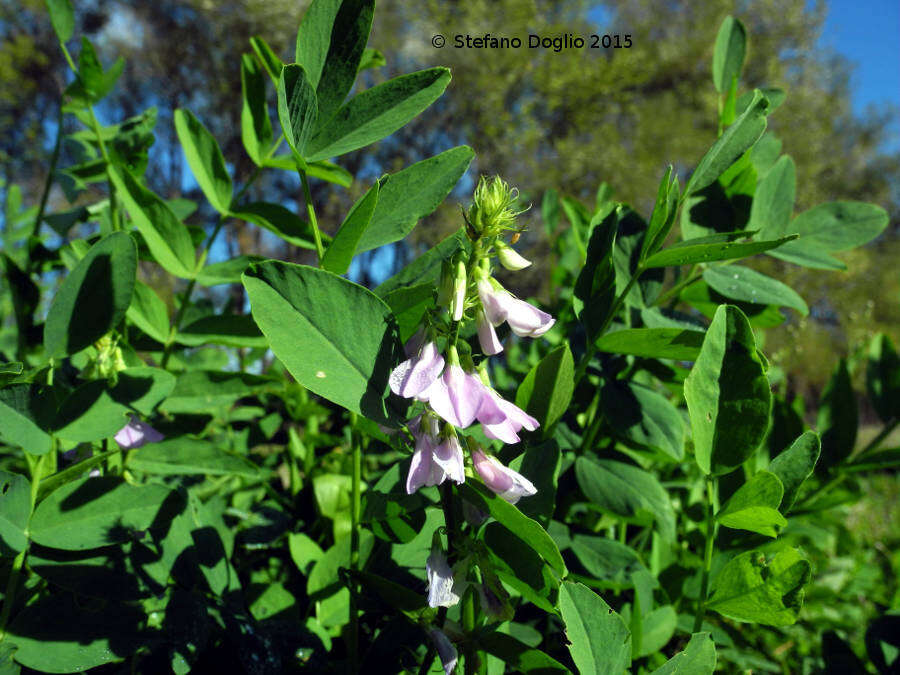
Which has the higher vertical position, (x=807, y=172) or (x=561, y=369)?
(x=807, y=172)

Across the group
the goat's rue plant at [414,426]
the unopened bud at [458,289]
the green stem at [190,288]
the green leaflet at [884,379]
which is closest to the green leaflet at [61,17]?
the goat's rue plant at [414,426]

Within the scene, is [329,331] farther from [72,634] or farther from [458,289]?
[72,634]

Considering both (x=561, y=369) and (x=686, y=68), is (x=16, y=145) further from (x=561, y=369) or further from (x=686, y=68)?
(x=561, y=369)

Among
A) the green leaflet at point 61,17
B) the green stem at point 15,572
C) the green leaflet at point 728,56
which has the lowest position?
the green stem at point 15,572

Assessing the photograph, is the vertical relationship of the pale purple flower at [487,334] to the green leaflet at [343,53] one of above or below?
below

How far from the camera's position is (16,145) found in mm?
10578

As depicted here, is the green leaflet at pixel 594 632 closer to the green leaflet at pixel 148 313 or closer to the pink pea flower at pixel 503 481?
the pink pea flower at pixel 503 481

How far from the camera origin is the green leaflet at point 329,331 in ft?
1.11

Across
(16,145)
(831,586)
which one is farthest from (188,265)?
(16,145)

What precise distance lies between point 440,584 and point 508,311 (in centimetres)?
16

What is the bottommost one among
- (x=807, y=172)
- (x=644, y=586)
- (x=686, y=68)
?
(x=644, y=586)

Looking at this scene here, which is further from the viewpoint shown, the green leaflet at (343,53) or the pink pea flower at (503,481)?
the green leaflet at (343,53)

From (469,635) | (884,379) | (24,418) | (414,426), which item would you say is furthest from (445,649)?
(884,379)

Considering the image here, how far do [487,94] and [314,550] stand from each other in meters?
10.2
